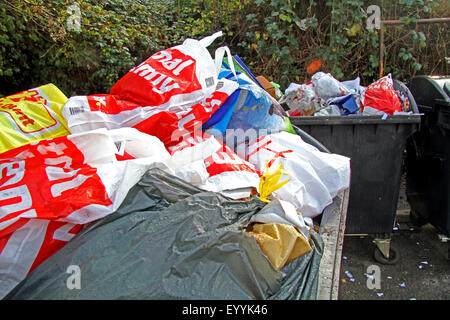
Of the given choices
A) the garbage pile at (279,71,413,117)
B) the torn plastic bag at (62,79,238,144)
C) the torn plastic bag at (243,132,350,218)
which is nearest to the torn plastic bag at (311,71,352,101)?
the garbage pile at (279,71,413,117)

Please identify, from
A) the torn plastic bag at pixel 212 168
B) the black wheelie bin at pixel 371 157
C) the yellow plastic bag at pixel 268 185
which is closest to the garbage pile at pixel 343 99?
the black wheelie bin at pixel 371 157

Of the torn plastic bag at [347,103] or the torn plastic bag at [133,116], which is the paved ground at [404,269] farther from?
the torn plastic bag at [133,116]

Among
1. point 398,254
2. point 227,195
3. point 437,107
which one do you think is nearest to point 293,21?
point 437,107

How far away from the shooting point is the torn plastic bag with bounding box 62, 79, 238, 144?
1653mm

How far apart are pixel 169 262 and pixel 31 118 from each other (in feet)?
3.53

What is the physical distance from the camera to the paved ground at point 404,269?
245 cm

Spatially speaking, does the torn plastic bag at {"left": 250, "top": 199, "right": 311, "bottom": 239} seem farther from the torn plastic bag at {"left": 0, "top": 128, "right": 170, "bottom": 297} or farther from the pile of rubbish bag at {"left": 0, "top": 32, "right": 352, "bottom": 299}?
the torn plastic bag at {"left": 0, "top": 128, "right": 170, "bottom": 297}

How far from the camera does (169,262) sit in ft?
3.33

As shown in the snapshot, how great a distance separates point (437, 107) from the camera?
2.61 meters

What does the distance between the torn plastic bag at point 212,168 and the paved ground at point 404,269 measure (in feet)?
4.76

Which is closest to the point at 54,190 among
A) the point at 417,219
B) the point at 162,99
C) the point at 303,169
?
the point at 162,99

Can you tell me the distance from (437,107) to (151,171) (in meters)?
2.28

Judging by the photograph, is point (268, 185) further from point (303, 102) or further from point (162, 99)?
point (303, 102)

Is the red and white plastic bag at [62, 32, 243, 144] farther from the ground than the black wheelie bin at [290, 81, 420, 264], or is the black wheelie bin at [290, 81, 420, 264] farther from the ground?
the red and white plastic bag at [62, 32, 243, 144]
